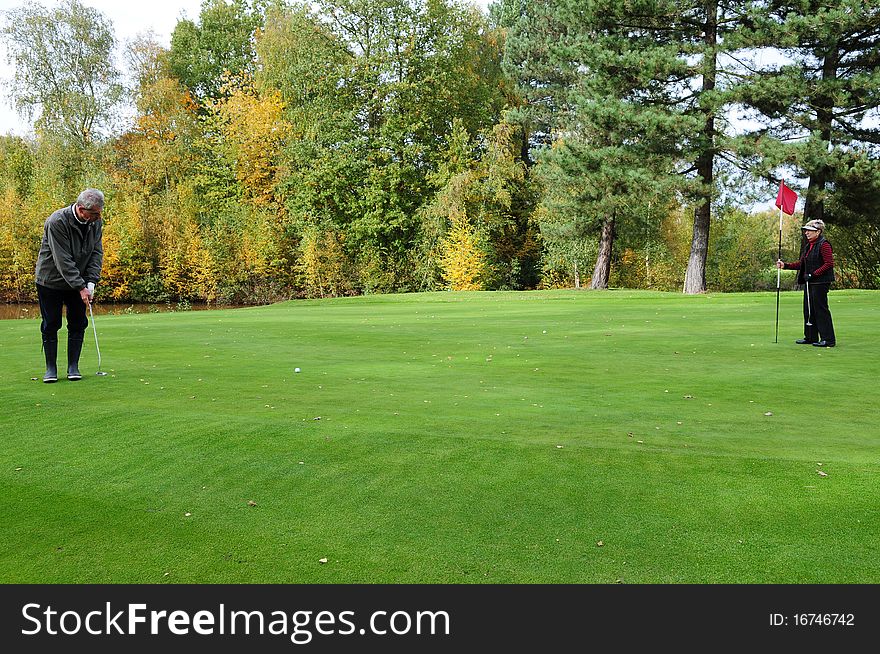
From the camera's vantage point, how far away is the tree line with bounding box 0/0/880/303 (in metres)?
31.5

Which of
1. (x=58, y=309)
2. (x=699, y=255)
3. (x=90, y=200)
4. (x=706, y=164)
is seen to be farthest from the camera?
(x=699, y=255)

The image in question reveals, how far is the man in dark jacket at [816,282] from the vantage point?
1215cm

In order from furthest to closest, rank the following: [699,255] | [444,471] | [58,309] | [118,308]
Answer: [118,308] < [699,255] < [58,309] < [444,471]

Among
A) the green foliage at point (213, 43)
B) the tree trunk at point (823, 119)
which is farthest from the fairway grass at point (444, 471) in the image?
the green foliage at point (213, 43)

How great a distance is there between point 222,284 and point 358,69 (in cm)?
1588

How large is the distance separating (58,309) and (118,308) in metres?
37.1

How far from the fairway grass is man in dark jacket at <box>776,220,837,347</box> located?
1426mm

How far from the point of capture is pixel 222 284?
1804 inches

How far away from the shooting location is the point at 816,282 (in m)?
12.2

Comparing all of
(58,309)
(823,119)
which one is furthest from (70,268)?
(823,119)

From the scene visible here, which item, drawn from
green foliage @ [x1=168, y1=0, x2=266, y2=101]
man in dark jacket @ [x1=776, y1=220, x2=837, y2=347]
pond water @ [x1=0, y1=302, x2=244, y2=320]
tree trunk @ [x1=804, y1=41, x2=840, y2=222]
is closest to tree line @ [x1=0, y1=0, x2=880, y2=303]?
tree trunk @ [x1=804, y1=41, x2=840, y2=222]

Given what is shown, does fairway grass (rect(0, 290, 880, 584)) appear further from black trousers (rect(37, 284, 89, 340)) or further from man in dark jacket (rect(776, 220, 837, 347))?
man in dark jacket (rect(776, 220, 837, 347))

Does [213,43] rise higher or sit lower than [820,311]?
higher

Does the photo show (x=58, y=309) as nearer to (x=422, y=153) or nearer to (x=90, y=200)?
(x=90, y=200)
